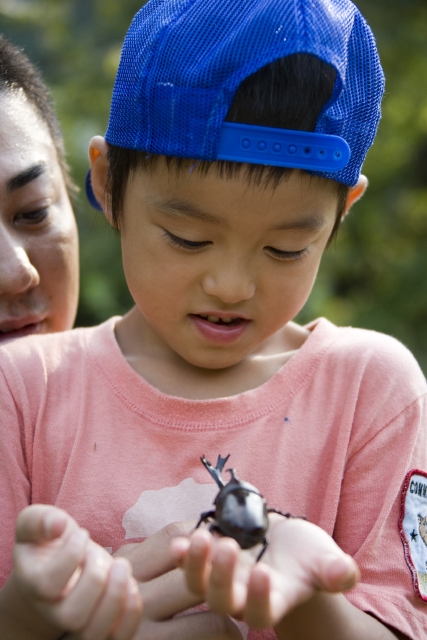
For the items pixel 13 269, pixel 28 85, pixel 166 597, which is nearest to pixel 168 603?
pixel 166 597

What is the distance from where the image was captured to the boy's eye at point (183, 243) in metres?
1.99

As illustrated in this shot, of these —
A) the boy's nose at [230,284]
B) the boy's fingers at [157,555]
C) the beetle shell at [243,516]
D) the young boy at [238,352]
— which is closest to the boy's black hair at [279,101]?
the young boy at [238,352]

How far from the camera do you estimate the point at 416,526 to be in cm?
205

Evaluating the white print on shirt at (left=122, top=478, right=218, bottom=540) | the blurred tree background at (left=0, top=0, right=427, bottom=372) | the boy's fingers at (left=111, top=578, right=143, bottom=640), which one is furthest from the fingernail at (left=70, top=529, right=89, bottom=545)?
the blurred tree background at (left=0, top=0, right=427, bottom=372)

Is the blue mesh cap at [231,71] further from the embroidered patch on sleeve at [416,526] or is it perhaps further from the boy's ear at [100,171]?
the embroidered patch on sleeve at [416,526]

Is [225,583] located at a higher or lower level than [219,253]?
lower

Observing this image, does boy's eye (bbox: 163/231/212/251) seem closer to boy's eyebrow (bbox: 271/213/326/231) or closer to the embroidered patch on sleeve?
boy's eyebrow (bbox: 271/213/326/231)

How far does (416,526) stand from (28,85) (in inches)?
75.7

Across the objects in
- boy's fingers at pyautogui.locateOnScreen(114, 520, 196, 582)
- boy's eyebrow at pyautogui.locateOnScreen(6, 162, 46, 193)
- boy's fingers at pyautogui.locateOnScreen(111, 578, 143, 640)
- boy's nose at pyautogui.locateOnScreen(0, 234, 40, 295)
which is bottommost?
boy's fingers at pyautogui.locateOnScreen(114, 520, 196, 582)

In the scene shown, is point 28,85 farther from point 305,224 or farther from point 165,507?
point 165,507

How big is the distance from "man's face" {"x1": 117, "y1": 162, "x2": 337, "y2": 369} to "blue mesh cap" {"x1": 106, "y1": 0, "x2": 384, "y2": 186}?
0.08 m

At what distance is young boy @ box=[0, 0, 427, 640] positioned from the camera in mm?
1867

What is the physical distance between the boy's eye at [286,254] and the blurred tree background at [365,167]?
9.21 ft

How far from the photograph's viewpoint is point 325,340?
238cm
